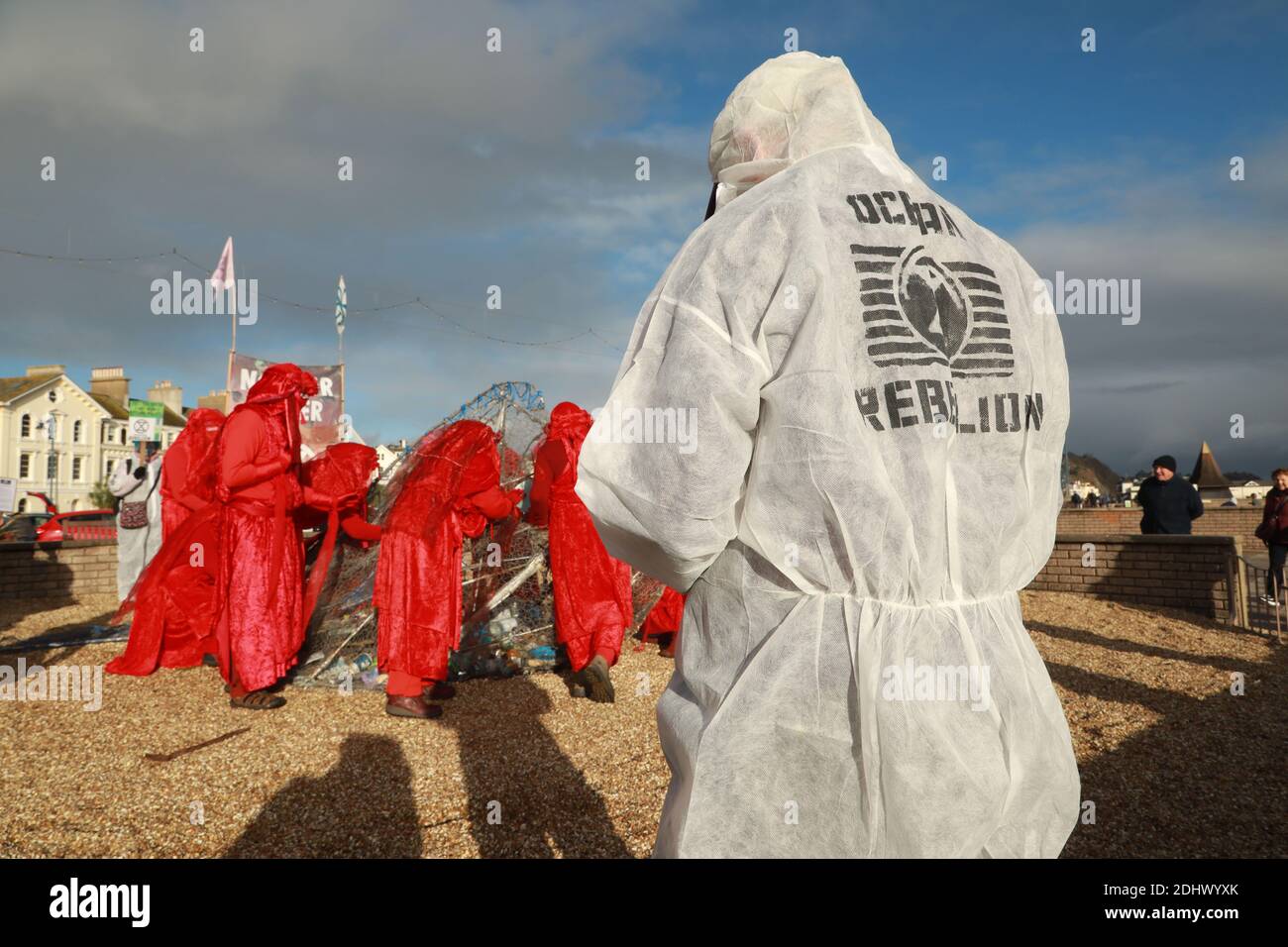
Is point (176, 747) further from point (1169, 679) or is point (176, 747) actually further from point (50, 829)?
point (1169, 679)

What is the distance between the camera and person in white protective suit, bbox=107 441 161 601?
10.9 metres

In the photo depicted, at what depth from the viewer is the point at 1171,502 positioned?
10.5m

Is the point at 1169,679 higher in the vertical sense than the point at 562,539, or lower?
lower

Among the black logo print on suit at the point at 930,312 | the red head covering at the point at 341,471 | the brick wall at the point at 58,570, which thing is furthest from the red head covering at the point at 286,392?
the brick wall at the point at 58,570

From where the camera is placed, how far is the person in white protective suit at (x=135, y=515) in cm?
1088

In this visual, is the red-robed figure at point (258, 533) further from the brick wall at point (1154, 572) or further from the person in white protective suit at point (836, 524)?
the brick wall at point (1154, 572)

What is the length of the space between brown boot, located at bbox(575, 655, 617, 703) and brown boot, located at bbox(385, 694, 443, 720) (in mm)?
1062

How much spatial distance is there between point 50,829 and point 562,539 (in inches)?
137

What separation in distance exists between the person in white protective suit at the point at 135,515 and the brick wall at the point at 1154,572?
Answer: 1110 cm

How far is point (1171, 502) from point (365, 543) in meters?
9.51

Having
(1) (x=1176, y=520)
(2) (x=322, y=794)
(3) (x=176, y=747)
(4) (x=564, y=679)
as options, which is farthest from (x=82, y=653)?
(1) (x=1176, y=520)

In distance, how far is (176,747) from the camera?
5.00 m

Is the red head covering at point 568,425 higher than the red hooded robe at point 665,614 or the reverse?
higher

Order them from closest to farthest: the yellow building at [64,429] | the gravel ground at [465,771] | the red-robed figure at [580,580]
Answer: the gravel ground at [465,771]
the red-robed figure at [580,580]
the yellow building at [64,429]
